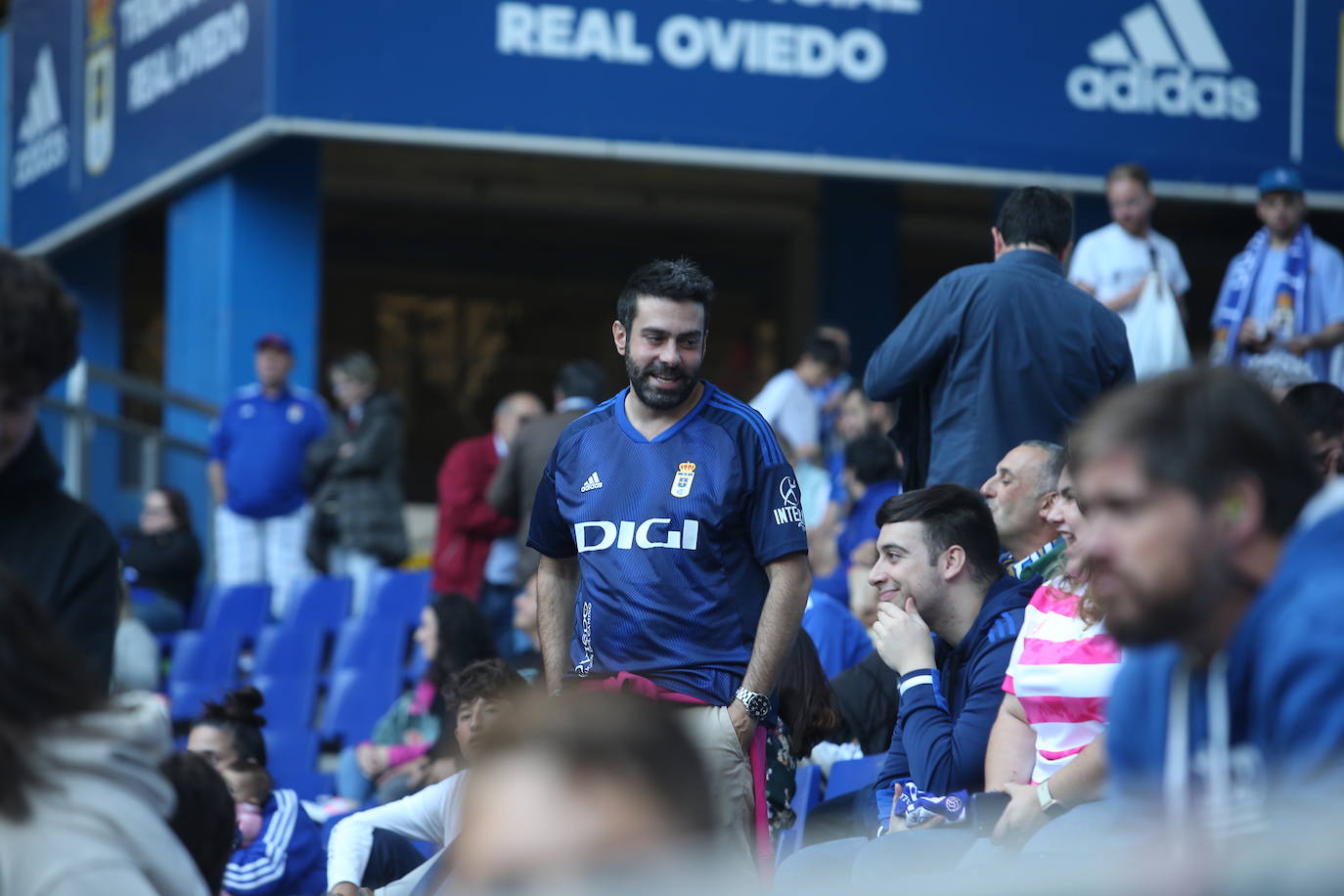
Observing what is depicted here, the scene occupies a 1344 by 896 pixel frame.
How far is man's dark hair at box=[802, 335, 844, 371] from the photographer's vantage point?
1045 cm

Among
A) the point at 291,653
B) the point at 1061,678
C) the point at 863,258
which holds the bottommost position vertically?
the point at 291,653

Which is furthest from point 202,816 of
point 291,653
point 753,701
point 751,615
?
point 291,653

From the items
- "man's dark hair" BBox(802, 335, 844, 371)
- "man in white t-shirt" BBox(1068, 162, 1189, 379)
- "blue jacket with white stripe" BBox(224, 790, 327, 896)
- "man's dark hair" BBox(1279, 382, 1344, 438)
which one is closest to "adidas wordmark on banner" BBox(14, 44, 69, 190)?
"man's dark hair" BBox(802, 335, 844, 371)

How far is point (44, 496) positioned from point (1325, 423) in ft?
11.0

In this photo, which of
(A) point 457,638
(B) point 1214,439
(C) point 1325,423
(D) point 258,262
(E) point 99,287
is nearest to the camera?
(B) point 1214,439

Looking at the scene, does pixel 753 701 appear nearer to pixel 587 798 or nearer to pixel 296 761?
pixel 587 798

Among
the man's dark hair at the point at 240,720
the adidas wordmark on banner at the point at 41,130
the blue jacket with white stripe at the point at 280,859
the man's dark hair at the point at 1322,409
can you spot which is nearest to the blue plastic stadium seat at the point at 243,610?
the man's dark hair at the point at 240,720

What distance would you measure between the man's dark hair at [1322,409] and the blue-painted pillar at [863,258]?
8.63 metres

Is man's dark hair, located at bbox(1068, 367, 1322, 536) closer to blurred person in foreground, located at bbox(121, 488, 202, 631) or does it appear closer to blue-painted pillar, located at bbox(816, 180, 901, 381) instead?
blurred person in foreground, located at bbox(121, 488, 202, 631)

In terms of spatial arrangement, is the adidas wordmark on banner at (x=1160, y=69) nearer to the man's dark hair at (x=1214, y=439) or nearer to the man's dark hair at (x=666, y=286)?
the man's dark hair at (x=666, y=286)

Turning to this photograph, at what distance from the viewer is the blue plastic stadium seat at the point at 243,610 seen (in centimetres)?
986

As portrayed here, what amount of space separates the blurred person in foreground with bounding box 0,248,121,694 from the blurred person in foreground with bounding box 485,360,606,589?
5.52 metres

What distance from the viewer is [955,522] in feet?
14.6

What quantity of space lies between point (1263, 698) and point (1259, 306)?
6675 millimetres
